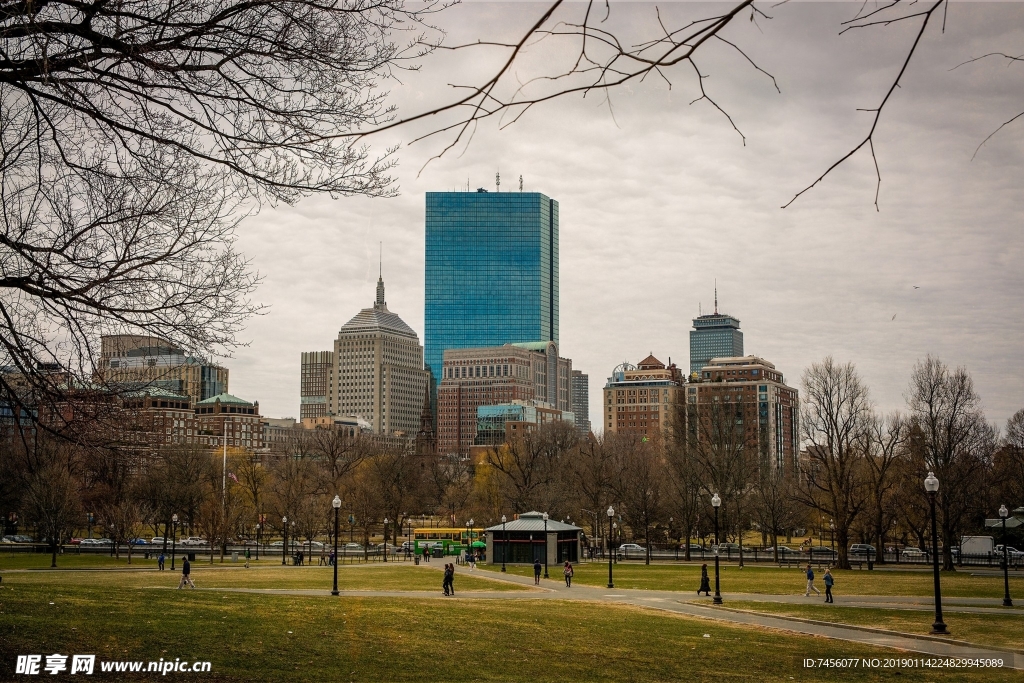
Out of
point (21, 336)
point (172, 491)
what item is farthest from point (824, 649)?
point (172, 491)

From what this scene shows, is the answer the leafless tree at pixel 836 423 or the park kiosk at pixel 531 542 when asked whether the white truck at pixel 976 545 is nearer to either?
the leafless tree at pixel 836 423

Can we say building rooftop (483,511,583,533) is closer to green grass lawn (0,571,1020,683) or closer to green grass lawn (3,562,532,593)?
green grass lawn (3,562,532,593)

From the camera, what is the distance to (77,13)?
9562 millimetres

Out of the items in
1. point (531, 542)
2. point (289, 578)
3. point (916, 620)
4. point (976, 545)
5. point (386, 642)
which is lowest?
point (976, 545)

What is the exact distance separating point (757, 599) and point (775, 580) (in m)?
12.5

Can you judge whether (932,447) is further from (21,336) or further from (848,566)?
(21,336)

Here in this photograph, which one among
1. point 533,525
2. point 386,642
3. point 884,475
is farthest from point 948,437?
point 386,642

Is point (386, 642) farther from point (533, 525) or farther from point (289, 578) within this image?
point (533, 525)

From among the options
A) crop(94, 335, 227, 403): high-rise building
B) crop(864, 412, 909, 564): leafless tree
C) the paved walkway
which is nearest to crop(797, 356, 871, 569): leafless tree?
crop(864, 412, 909, 564): leafless tree

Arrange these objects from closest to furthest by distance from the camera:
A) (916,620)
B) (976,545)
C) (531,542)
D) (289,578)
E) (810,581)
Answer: (916,620) < (810,581) < (289,578) < (531,542) < (976,545)

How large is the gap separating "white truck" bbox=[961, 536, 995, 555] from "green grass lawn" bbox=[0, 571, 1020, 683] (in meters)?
54.7

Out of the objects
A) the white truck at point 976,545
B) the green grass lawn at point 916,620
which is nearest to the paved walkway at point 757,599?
the green grass lawn at point 916,620

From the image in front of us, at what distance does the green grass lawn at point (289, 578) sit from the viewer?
39.1 meters

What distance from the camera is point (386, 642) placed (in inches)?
710
